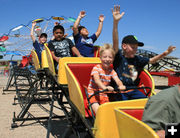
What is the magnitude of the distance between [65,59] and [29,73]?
221 inches

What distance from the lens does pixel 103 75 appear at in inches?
108

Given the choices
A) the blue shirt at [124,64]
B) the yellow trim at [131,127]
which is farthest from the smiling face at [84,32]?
the yellow trim at [131,127]

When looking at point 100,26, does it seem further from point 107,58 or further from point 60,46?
point 107,58

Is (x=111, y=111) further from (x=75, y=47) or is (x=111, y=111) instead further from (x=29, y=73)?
(x=29, y=73)

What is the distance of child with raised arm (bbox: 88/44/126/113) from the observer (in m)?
2.60

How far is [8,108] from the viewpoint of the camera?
6.73 meters

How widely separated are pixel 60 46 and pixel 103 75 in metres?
1.84

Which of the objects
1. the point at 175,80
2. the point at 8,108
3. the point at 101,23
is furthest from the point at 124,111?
the point at 175,80

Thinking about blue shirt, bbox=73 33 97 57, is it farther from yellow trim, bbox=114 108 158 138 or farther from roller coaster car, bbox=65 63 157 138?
yellow trim, bbox=114 108 158 138

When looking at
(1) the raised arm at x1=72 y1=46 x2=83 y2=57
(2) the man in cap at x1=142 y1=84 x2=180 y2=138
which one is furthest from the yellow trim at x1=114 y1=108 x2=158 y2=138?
(1) the raised arm at x1=72 y1=46 x2=83 y2=57

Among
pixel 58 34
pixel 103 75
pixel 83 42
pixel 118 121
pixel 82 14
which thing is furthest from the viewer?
pixel 83 42

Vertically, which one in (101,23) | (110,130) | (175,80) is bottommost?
(175,80)

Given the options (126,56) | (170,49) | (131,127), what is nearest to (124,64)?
(126,56)

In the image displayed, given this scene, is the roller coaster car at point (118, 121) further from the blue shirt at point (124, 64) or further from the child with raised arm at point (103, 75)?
the blue shirt at point (124, 64)
